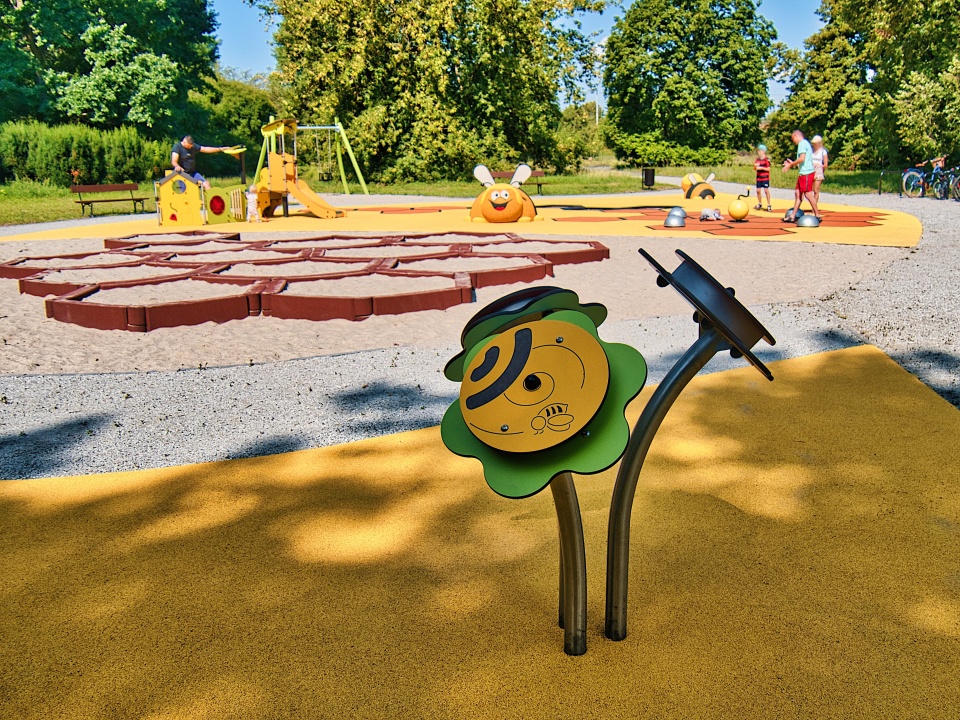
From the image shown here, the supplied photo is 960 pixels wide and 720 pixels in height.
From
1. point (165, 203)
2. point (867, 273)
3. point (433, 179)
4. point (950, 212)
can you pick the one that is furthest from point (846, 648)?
point (433, 179)

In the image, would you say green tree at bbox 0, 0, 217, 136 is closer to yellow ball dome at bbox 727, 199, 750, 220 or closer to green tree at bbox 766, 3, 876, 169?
yellow ball dome at bbox 727, 199, 750, 220

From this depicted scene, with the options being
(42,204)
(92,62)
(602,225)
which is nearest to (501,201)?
(602,225)

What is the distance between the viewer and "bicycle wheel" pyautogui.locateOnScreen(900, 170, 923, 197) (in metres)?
22.8

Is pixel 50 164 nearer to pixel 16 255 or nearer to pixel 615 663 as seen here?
pixel 16 255

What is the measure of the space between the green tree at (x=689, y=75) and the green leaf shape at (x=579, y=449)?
44000mm

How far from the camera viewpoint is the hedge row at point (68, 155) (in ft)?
93.2

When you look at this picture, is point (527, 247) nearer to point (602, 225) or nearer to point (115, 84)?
point (602, 225)

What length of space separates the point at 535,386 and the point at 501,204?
1450 centimetres

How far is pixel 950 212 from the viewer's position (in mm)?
17500

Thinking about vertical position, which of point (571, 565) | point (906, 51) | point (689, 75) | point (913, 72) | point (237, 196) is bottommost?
point (571, 565)

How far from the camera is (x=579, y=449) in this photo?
1.99m

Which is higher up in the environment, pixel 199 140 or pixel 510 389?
pixel 199 140

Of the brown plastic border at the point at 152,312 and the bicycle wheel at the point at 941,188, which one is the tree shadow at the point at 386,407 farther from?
the bicycle wheel at the point at 941,188

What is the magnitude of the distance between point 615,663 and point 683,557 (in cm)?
76
